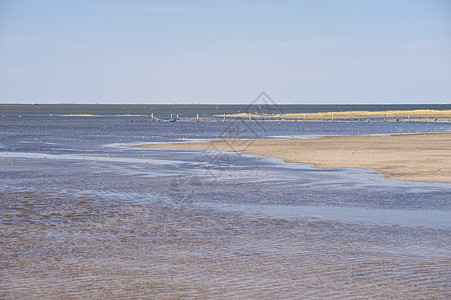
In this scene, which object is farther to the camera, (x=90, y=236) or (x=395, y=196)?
(x=395, y=196)

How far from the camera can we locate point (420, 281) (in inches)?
373

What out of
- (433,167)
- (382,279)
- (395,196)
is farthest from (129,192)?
(433,167)

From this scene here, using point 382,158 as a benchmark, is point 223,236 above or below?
below

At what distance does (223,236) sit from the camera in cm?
1287

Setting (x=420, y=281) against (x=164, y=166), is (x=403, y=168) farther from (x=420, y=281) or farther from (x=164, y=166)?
(x=420, y=281)

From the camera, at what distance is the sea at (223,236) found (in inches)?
367

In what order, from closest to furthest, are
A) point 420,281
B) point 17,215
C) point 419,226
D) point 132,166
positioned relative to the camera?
point 420,281 < point 419,226 < point 17,215 < point 132,166

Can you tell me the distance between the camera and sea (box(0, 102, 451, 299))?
933 centimetres

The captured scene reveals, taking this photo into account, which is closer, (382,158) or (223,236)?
(223,236)

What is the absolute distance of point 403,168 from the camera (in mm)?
25969

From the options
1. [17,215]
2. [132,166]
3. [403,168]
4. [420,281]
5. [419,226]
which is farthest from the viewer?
[132,166]

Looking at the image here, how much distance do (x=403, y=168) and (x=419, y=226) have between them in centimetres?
1255

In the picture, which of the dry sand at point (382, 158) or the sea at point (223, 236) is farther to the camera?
the dry sand at point (382, 158)

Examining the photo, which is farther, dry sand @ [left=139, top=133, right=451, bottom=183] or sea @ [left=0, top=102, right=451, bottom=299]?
dry sand @ [left=139, top=133, right=451, bottom=183]
